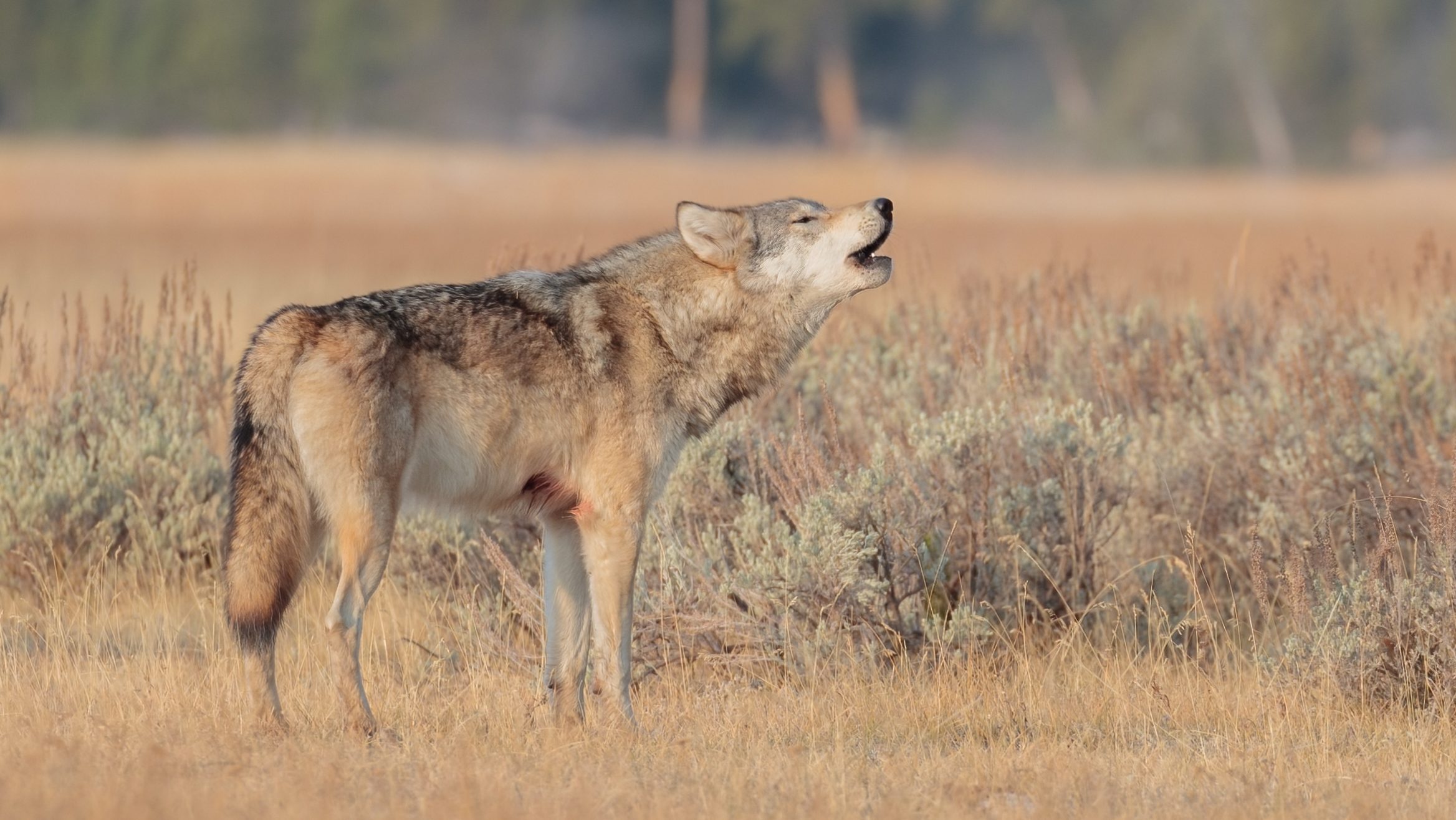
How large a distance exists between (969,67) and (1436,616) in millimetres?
59211

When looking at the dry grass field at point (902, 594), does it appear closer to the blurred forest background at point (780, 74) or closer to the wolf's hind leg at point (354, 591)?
the wolf's hind leg at point (354, 591)

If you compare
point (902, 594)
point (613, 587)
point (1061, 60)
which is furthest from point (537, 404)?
point (1061, 60)

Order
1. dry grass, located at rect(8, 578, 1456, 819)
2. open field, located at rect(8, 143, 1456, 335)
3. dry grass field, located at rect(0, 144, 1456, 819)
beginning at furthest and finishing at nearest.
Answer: open field, located at rect(8, 143, 1456, 335) → dry grass field, located at rect(0, 144, 1456, 819) → dry grass, located at rect(8, 578, 1456, 819)

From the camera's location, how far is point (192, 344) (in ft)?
27.8

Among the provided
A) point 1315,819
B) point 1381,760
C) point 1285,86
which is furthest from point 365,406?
point 1285,86

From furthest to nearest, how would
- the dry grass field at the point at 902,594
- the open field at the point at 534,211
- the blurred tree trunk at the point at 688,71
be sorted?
the blurred tree trunk at the point at 688,71 → the open field at the point at 534,211 → the dry grass field at the point at 902,594

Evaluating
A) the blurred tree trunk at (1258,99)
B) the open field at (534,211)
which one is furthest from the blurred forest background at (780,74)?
the open field at (534,211)

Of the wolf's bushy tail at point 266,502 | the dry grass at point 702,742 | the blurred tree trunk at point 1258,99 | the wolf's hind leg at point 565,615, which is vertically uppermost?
the blurred tree trunk at point 1258,99

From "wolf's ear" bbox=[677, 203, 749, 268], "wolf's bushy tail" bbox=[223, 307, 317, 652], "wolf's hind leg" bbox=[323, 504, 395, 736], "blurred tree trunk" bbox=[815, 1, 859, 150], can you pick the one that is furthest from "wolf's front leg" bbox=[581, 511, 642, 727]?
"blurred tree trunk" bbox=[815, 1, 859, 150]

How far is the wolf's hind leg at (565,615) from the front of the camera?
218 inches

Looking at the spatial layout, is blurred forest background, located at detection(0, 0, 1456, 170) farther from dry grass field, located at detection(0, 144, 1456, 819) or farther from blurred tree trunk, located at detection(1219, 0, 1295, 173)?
dry grass field, located at detection(0, 144, 1456, 819)

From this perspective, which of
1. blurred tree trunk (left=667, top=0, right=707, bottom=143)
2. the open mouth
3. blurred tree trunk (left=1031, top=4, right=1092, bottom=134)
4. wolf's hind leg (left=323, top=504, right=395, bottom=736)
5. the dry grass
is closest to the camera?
the dry grass

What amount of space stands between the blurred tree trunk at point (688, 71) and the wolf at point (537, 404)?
55.2 meters

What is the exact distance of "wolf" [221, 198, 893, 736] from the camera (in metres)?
4.91
